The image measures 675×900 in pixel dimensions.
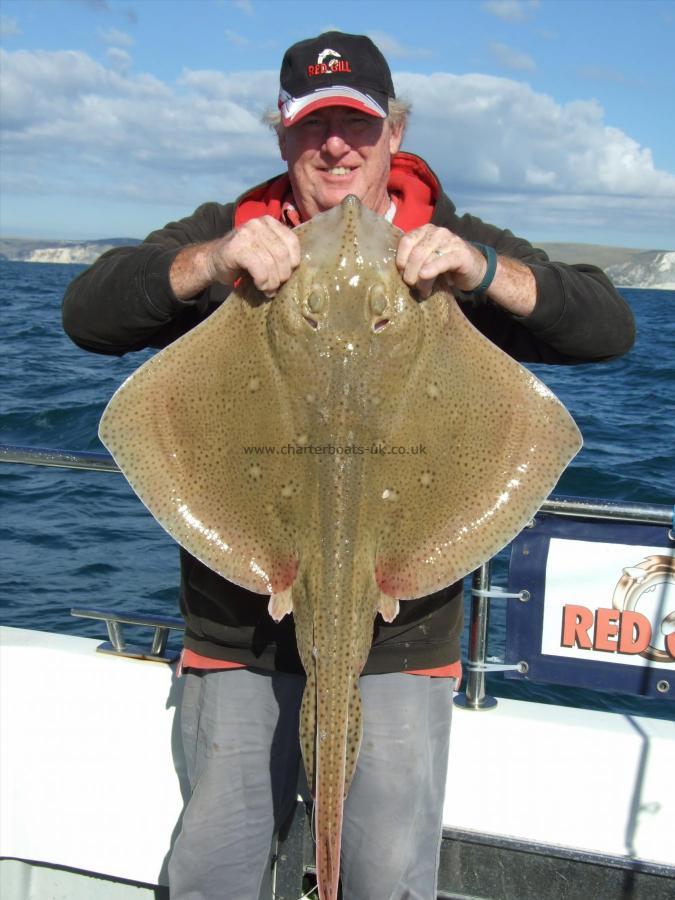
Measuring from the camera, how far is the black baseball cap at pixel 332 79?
3.08 meters

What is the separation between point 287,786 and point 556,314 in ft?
6.23

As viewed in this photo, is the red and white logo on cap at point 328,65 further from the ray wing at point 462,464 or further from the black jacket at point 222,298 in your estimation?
the ray wing at point 462,464

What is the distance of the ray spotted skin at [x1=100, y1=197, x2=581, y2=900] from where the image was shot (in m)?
2.60

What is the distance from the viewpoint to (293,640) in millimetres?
3016

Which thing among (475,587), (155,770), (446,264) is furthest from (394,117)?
(155,770)

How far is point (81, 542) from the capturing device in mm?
10031

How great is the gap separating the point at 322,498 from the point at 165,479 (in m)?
0.50

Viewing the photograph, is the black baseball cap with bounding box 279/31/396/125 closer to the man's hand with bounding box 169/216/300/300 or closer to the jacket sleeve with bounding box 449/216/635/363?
the jacket sleeve with bounding box 449/216/635/363

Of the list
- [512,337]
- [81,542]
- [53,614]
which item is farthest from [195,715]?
[81,542]

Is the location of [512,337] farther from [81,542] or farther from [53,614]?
[81,542]

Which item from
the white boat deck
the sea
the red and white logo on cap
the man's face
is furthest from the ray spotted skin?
the sea

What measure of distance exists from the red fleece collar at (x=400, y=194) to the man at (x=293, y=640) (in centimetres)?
3

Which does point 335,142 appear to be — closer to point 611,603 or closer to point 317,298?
point 317,298

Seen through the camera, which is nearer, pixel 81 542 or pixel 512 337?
pixel 512 337
